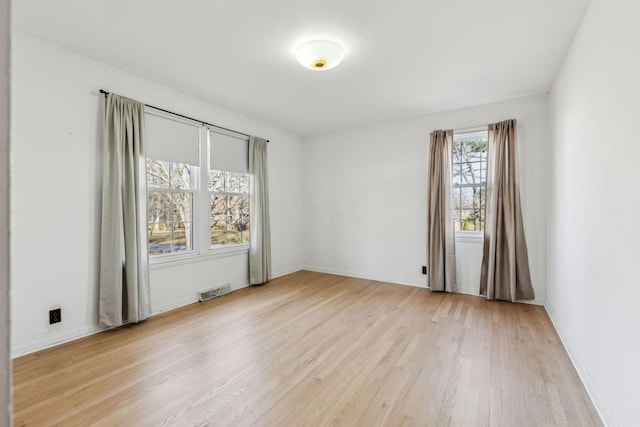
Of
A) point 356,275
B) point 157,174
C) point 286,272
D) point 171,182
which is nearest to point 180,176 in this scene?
point 171,182

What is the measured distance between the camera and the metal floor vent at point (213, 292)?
156 inches

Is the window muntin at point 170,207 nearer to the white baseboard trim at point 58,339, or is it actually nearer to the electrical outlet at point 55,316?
the white baseboard trim at point 58,339

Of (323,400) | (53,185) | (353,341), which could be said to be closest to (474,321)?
(353,341)

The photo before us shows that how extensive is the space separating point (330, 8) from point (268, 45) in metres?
0.71

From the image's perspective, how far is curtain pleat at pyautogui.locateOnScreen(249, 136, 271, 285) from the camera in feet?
15.4

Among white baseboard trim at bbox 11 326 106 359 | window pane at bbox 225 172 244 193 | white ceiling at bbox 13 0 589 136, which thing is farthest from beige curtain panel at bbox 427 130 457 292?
white baseboard trim at bbox 11 326 106 359

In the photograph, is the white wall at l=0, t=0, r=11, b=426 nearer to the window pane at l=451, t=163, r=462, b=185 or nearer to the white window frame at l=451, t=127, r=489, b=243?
the white window frame at l=451, t=127, r=489, b=243

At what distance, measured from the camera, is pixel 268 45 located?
2.69 meters

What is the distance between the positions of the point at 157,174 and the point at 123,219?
0.72m

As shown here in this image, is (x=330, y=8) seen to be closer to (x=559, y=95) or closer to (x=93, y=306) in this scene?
(x=559, y=95)

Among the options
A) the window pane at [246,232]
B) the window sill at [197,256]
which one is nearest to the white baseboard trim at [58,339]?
the window sill at [197,256]

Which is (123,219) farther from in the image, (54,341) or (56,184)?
(54,341)

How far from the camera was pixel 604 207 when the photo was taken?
6.09 ft

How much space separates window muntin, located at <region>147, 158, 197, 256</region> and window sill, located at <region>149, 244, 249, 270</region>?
9cm
